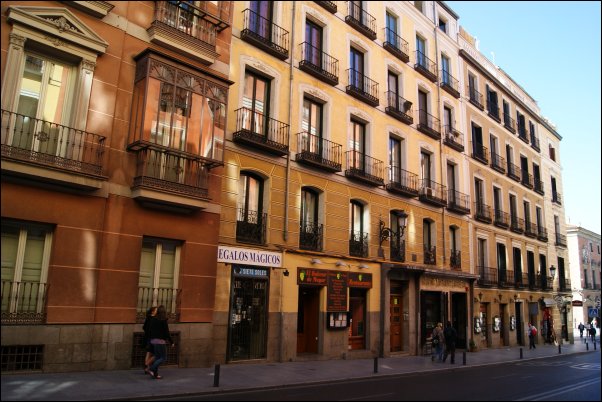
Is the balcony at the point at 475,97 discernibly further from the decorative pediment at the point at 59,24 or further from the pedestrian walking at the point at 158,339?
the pedestrian walking at the point at 158,339

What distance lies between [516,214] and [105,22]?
30.5m

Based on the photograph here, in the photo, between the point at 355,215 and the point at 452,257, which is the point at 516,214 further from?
the point at 355,215

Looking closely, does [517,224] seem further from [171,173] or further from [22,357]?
[22,357]

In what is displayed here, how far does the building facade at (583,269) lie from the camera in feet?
185

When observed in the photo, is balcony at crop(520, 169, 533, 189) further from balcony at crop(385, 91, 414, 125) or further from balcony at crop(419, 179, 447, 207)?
balcony at crop(385, 91, 414, 125)

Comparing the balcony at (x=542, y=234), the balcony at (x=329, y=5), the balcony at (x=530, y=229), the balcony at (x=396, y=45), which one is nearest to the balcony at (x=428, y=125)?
the balcony at (x=396, y=45)

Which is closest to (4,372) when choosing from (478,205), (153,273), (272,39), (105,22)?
(153,273)

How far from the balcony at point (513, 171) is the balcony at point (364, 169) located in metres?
16.5

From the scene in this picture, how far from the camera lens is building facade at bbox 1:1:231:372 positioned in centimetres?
1192

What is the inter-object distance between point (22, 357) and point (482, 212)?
85.8 ft

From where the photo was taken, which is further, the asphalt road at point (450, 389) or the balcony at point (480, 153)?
the balcony at point (480, 153)

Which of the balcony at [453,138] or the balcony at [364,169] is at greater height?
the balcony at [453,138]

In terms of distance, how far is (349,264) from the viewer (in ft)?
66.4

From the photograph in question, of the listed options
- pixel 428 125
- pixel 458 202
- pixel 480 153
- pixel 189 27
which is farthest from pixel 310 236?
pixel 480 153
